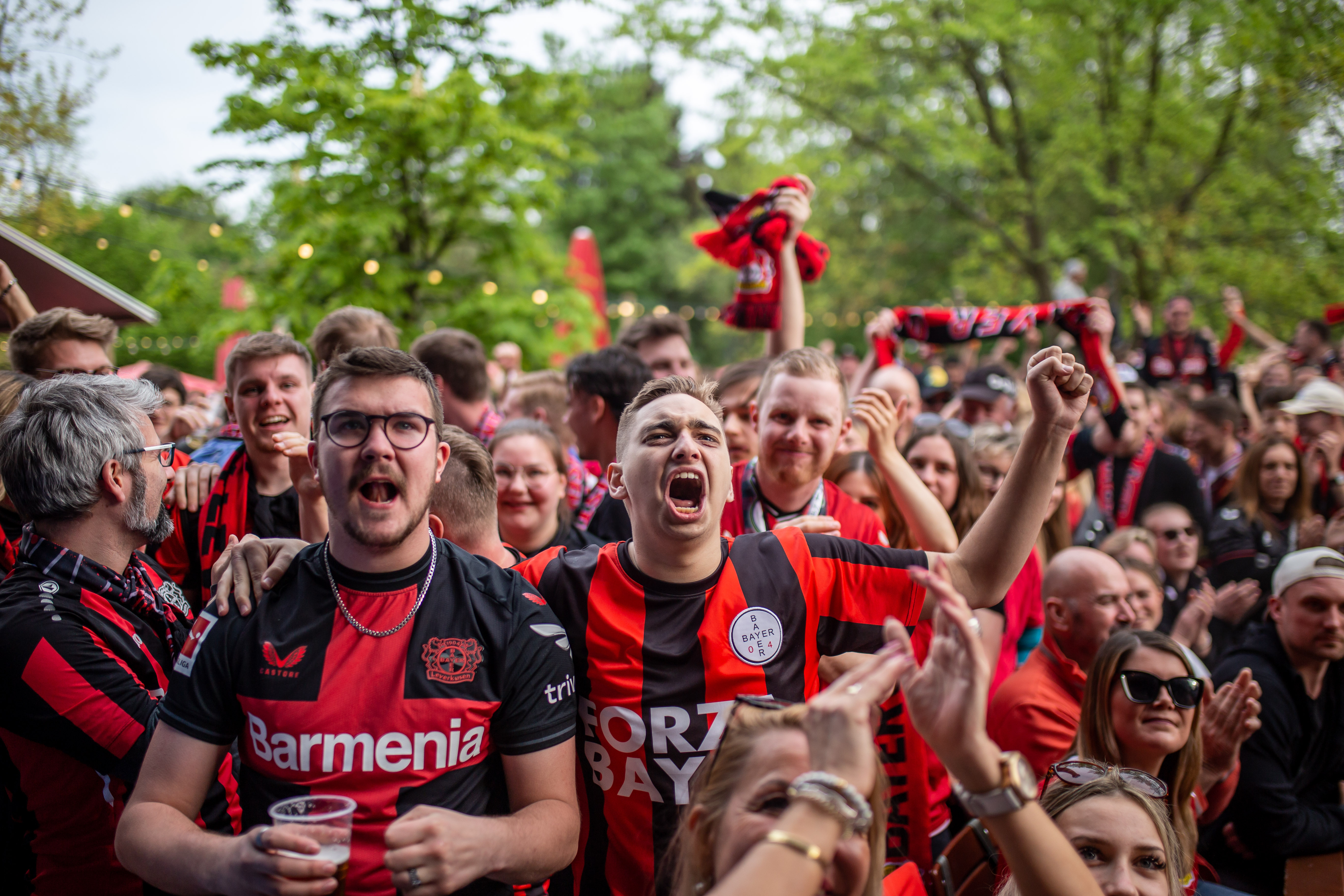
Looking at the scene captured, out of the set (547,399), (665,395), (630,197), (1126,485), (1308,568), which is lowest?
(1308,568)

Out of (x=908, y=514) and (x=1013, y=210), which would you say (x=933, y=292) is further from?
(x=908, y=514)

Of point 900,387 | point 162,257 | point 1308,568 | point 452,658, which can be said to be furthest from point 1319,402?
point 162,257

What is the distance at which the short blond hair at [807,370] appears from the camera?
3395mm

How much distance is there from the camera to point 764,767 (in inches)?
68.9

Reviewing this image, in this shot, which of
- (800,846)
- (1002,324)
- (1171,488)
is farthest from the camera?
(1171,488)

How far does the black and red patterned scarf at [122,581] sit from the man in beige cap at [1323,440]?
255 inches

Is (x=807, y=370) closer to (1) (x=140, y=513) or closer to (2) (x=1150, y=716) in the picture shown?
(2) (x=1150, y=716)

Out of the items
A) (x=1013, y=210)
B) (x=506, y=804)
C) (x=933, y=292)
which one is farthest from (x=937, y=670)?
(x=933, y=292)

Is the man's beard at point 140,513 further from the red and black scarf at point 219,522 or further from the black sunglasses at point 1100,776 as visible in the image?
the black sunglasses at point 1100,776

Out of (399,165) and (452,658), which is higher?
(399,165)

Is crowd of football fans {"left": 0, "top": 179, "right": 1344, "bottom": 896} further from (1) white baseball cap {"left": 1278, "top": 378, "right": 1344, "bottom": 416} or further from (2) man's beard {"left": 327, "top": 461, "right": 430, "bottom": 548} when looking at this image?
(1) white baseball cap {"left": 1278, "top": 378, "right": 1344, "bottom": 416}

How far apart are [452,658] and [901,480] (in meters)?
1.70

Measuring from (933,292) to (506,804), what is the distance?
65.8 feet

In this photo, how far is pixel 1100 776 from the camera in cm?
249
